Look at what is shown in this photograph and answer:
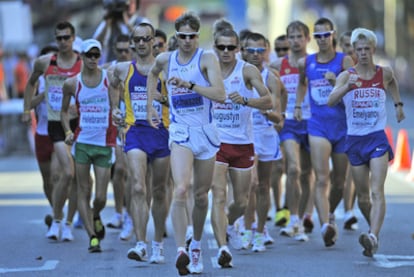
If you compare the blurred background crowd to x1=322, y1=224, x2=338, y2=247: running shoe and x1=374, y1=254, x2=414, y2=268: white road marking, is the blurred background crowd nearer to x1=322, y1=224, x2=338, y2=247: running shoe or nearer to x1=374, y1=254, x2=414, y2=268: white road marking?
x1=322, y1=224, x2=338, y2=247: running shoe

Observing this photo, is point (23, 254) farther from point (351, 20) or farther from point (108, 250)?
point (351, 20)

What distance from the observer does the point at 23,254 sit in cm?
1409

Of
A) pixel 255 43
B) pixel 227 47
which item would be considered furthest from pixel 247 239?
pixel 227 47

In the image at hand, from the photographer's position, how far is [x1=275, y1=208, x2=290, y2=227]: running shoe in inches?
654

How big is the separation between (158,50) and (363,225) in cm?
341

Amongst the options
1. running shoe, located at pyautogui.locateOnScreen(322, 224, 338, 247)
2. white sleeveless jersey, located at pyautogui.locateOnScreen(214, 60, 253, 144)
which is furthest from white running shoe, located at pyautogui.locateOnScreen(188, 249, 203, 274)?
running shoe, located at pyautogui.locateOnScreen(322, 224, 338, 247)

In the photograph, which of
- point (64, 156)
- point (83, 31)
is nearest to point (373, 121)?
point (64, 156)

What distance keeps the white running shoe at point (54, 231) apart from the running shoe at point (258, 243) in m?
2.48

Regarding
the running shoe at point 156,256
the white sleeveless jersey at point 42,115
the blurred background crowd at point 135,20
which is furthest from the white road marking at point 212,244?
the blurred background crowd at point 135,20

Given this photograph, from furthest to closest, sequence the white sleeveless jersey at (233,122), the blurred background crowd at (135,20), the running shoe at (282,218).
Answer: the blurred background crowd at (135,20) < the running shoe at (282,218) < the white sleeveless jersey at (233,122)

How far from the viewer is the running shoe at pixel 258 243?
14039 millimetres

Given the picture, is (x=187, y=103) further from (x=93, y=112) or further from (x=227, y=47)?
(x=93, y=112)

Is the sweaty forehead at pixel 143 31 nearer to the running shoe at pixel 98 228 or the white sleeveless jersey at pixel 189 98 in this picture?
the white sleeveless jersey at pixel 189 98

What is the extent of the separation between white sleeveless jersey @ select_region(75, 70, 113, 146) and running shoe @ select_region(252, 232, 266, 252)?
188 cm
